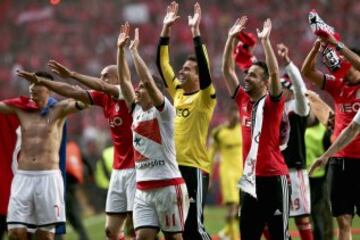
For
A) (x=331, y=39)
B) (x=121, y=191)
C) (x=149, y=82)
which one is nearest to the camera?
(x=149, y=82)

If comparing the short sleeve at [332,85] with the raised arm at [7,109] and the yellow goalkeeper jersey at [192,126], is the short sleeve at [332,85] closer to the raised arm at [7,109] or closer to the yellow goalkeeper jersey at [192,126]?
the yellow goalkeeper jersey at [192,126]

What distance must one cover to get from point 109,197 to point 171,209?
1.53 metres

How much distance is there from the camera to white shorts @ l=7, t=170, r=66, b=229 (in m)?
10.7

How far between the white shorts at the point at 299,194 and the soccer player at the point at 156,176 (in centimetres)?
263

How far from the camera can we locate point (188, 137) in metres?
10.3

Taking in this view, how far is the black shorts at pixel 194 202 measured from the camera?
1016 centimetres

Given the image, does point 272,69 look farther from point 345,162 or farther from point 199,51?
point 345,162

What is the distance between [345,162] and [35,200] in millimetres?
3342

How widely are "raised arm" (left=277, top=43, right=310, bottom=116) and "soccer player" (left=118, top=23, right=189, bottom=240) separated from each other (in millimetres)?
1343

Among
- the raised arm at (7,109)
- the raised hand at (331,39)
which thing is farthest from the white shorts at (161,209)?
the raised arm at (7,109)

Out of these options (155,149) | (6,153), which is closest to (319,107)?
(155,149)

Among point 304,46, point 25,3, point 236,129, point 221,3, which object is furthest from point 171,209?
point 25,3

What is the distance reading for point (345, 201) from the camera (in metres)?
10.3

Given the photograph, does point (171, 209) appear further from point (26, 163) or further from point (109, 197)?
point (26, 163)
